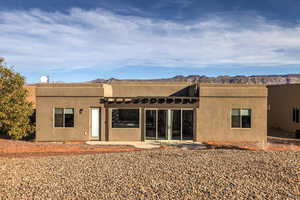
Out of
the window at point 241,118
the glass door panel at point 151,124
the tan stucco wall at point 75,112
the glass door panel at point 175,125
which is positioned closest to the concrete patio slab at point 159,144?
the glass door panel at point 175,125

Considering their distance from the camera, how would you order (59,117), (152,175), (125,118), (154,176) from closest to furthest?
1. (154,176)
2. (152,175)
3. (59,117)
4. (125,118)

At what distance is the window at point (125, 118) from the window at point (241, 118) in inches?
243

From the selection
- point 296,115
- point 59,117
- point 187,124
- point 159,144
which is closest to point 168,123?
point 187,124

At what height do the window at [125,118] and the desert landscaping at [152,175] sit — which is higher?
the window at [125,118]

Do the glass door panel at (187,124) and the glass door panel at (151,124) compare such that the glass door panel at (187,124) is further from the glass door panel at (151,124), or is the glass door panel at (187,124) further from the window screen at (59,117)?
the window screen at (59,117)

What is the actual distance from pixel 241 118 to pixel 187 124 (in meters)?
3.54

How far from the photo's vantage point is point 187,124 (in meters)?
16.9

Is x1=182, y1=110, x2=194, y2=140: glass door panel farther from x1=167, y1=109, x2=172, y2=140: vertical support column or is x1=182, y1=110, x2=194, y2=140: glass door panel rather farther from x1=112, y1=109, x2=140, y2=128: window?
x1=112, y1=109, x2=140, y2=128: window

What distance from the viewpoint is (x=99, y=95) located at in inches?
651

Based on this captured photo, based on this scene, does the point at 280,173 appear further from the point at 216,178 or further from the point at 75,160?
the point at 75,160

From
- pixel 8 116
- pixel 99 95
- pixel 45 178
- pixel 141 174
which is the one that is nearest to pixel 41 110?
pixel 8 116

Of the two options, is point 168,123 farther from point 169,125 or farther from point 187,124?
point 187,124

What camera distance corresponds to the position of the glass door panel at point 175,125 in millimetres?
16797

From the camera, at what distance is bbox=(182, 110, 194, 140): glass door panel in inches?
663
